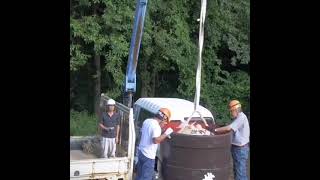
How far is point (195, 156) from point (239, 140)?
4.80 ft

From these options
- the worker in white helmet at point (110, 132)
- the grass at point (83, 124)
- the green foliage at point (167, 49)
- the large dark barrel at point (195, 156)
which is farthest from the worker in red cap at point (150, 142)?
the green foliage at point (167, 49)

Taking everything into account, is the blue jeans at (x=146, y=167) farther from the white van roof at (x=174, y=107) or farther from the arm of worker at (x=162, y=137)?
the white van roof at (x=174, y=107)

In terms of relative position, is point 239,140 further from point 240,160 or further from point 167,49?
point 167,49

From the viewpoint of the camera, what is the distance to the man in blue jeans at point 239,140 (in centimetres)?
707

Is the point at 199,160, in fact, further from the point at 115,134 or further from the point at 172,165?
the point at 115,134

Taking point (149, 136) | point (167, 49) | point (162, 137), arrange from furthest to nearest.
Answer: point (167, 49), point (149, 136), point (162, 137)

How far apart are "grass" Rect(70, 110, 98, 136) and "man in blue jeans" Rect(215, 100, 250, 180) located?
6.00m

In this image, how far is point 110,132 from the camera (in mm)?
7766

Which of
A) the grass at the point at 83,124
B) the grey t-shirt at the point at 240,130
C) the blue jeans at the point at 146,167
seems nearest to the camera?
the blue jeans at the point at 146,167

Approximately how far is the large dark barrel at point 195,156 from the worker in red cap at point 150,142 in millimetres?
458

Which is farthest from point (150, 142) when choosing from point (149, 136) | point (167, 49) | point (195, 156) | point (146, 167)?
point (167, 49)

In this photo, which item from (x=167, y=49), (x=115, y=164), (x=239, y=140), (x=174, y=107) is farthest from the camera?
(x=167, y=49)

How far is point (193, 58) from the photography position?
1492 cm

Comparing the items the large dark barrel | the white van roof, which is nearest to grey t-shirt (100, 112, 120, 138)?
the white van roof
